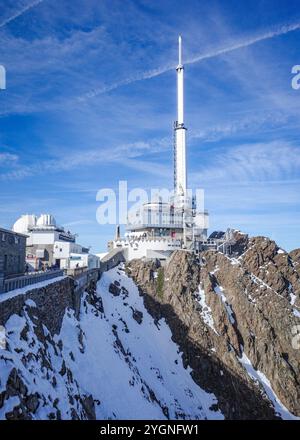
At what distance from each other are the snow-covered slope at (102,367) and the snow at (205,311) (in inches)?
269

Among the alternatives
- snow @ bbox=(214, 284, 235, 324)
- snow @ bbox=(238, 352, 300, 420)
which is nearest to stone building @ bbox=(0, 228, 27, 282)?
snow @ bbox=(214, 284, 235, 324)

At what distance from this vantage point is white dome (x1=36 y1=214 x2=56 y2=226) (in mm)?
77994

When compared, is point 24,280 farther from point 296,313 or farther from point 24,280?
point 296,313

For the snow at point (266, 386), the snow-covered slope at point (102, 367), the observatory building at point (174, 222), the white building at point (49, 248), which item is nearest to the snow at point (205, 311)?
the snow at point (266, 386)

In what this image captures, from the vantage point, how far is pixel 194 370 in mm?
59219

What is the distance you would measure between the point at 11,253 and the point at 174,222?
44.7m

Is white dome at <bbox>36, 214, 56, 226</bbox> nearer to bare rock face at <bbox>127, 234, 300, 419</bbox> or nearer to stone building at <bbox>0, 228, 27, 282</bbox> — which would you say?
bare rock face at <bbox>127, 234, 300, 419</bbox>

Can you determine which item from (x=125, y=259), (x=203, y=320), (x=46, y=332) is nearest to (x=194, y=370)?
(x=203, y=320)

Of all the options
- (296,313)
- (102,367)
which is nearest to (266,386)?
(296,313)

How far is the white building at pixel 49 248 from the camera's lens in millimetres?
67938

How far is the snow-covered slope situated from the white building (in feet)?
18.5

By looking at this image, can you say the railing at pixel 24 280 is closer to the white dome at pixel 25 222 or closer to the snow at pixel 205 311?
the snow at pixel 205 311

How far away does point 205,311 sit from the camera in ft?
227
